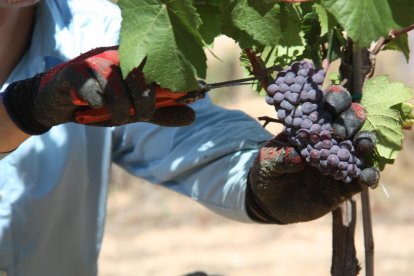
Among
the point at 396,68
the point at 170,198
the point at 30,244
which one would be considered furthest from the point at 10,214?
the point at 396,68

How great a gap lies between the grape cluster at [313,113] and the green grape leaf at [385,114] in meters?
0.08

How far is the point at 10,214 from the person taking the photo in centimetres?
262

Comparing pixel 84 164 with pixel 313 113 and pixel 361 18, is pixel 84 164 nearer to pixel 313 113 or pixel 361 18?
pixel 313 113

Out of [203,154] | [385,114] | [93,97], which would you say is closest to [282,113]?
[385,114]

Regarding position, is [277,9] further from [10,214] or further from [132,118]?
[10,214]

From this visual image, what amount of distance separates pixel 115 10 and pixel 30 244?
71 cm

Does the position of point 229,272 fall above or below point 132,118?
below

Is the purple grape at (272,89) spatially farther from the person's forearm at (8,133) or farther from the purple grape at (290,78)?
the person's forearm at (8,133)

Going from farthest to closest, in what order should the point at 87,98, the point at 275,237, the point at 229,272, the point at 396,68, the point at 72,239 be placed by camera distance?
the point at 396,68 < the point at 275,237 < the point at 229,272 < the point at 72,239 < the point at 87,98

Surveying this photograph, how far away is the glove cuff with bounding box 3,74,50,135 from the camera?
1.94m

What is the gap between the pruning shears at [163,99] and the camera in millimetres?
1780

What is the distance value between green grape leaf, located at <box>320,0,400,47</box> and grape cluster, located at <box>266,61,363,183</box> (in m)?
0.22

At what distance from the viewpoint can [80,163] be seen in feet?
8.97

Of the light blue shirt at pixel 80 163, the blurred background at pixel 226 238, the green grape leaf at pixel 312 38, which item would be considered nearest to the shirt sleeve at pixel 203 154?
the light blue shirt at pixel 80 163
